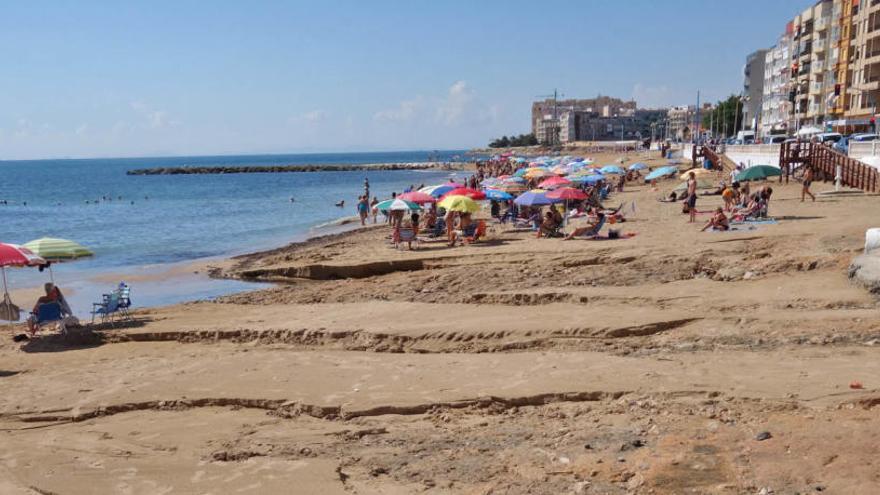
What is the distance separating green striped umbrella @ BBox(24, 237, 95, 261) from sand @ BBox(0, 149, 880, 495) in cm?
141

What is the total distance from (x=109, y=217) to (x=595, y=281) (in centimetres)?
4013

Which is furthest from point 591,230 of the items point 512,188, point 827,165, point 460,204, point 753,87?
point 753,87

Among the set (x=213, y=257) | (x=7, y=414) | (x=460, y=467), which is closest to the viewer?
(x=460, y=467)

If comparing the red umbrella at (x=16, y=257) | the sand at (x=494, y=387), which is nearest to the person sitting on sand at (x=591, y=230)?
the sand at (x=494, y=387)

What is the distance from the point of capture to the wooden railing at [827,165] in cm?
2400

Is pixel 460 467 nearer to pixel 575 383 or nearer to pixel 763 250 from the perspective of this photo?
pixel 575 383

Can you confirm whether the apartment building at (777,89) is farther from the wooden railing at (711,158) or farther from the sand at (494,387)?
the sand at (494,387)

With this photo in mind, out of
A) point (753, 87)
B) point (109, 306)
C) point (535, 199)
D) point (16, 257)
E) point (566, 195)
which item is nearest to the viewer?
point (16, 257)

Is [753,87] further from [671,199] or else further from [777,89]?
[671,199]

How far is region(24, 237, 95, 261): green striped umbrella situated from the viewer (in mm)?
12336

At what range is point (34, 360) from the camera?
11.3m

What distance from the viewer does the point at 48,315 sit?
12367 millimetres

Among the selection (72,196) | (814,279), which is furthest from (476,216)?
(72,196)

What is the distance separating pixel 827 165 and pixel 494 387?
2473cm
